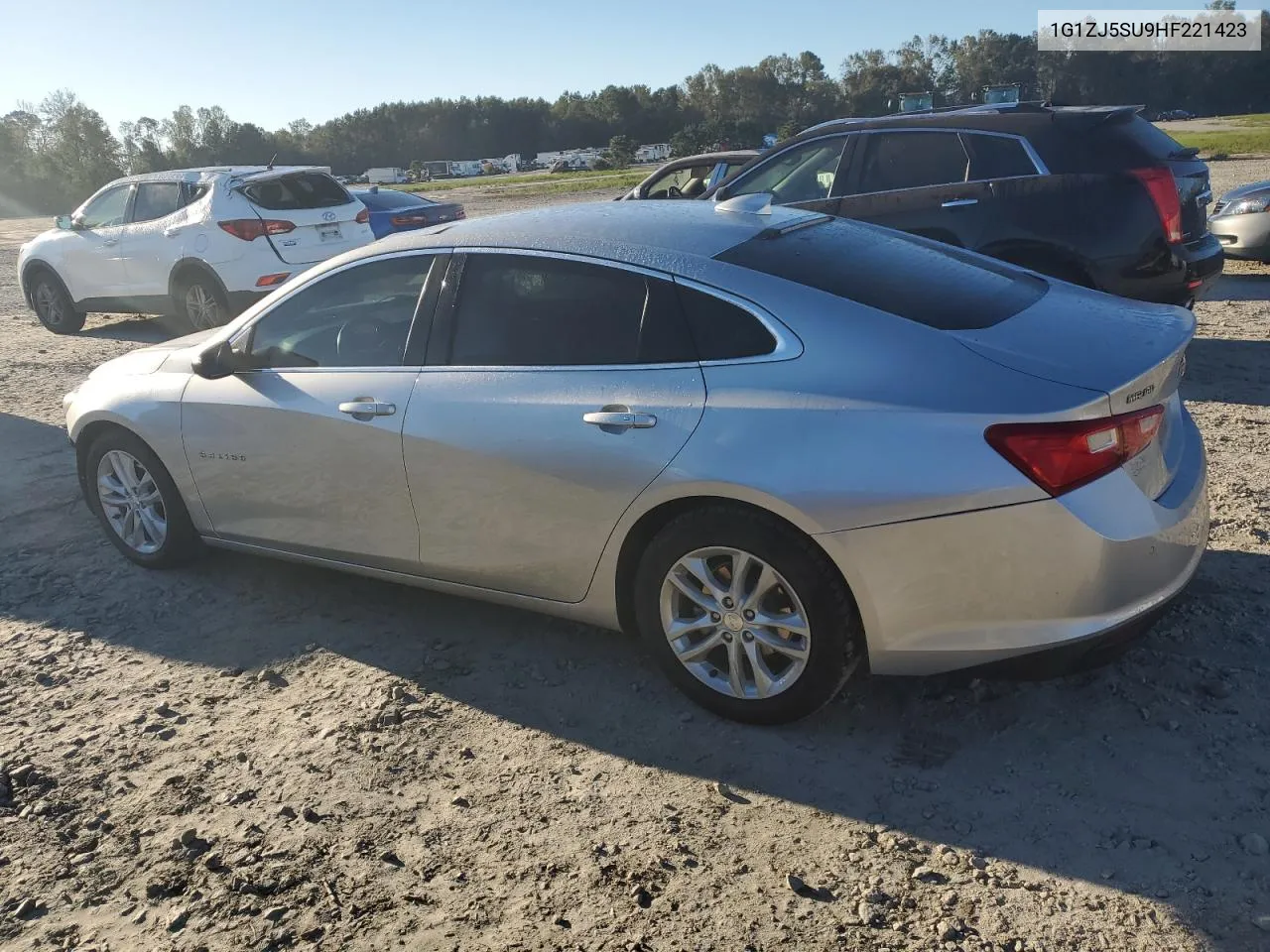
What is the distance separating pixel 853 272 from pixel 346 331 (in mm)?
2076

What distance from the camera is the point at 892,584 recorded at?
10.2 feet

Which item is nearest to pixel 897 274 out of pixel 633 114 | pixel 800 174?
pixel 800 174

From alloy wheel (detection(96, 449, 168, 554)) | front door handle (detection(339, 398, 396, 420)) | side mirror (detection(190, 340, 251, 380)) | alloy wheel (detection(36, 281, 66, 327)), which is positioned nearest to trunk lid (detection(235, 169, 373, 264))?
alloy wheel (detection(36, 281, 66, 327))

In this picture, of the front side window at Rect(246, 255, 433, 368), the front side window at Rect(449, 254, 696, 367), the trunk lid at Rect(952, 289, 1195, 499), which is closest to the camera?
the trunk lid at Rect(952, 289, 1195, 499)

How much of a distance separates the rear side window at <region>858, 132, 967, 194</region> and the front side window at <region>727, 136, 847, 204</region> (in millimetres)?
270

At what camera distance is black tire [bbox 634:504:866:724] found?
3215mm

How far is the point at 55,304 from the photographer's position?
12883 mm

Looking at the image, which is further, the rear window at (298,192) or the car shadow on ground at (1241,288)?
the rear window at (298,192)

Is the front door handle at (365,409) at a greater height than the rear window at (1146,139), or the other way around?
the rear window at (1146,139)

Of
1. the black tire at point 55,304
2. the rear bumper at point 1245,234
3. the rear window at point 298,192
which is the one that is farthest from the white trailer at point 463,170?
the rear bumper at point 1245,234

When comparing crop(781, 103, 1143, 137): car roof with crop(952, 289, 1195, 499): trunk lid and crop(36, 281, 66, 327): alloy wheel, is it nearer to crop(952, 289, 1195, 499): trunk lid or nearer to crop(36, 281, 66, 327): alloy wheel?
crop(952, 289, 1195, 499): trunk lid

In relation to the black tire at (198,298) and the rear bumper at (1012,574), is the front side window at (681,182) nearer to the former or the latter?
the black tire at (198,298)

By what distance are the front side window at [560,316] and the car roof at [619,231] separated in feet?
0.26

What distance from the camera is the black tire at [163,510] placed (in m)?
4.98
